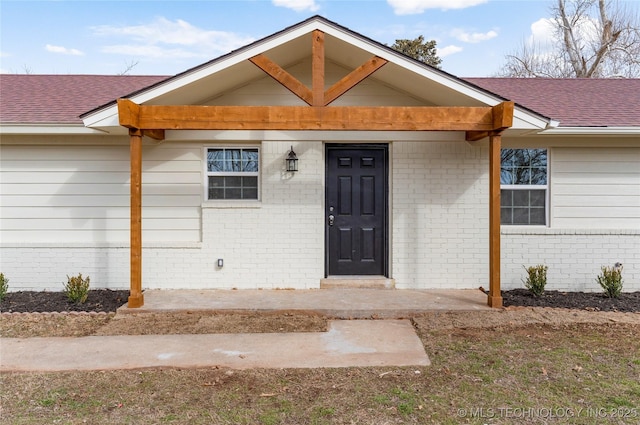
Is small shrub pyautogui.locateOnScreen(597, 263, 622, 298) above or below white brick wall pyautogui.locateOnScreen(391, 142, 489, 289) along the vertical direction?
below

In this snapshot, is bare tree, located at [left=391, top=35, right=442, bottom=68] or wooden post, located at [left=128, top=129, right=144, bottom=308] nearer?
wooden post, located at [left=128, top=129, right=144, bottom=308]

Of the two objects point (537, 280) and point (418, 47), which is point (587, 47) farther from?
point (537, 280)

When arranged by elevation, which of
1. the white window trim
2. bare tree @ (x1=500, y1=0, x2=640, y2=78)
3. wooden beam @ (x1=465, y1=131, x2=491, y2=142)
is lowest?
the white window trim

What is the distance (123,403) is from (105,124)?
3846 millimetres

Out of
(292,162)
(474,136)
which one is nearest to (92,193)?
(292,162)

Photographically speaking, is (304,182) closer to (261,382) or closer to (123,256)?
(123,256)

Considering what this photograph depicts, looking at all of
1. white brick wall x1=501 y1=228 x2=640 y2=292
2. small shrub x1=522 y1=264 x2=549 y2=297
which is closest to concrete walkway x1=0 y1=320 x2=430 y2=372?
small shrub x1=522 y1=264 x2=549 y2=297

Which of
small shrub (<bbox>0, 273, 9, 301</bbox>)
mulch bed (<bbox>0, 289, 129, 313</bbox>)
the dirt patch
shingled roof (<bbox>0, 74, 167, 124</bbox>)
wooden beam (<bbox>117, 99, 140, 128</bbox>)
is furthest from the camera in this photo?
shingled roof (<bbox>0, 74, 167, 124</bbox>)

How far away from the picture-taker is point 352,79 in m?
5.43

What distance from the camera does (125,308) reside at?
18.7 feet

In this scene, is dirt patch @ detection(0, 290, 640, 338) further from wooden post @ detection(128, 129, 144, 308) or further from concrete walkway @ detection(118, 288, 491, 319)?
wooden post @ detection(128, 129, 144, 308)

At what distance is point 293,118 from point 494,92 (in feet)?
14.9

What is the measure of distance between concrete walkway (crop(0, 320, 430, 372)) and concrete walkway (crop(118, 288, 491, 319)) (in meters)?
0.54

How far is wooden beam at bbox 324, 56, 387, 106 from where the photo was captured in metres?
5.38
